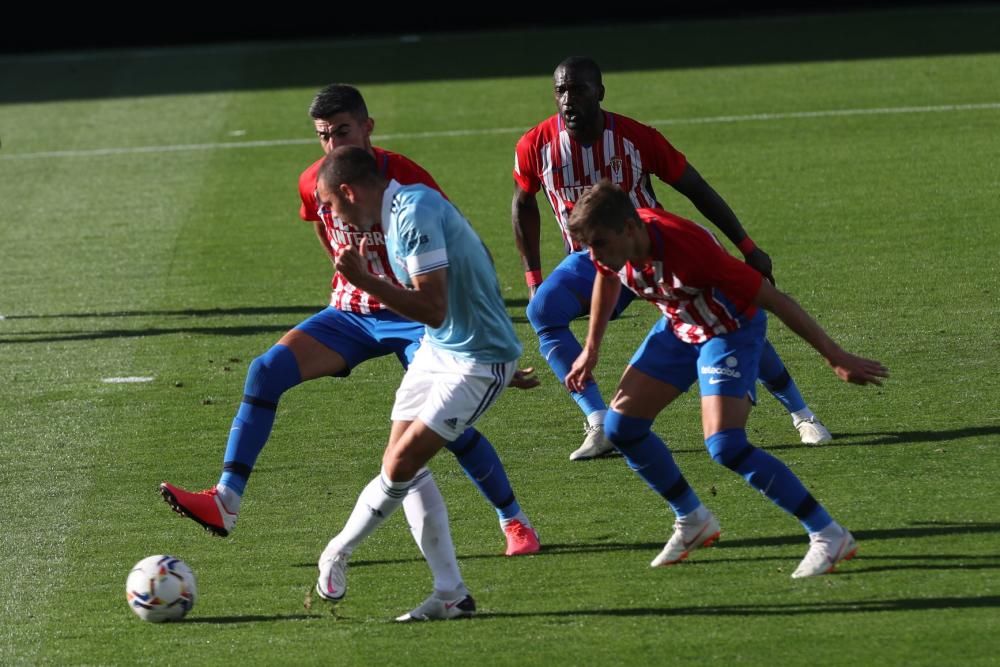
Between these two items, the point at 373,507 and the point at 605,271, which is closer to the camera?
the point at 373,507

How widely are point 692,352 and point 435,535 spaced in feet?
3.97

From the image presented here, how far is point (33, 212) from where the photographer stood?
15.3 meters

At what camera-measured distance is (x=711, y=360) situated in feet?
20.0

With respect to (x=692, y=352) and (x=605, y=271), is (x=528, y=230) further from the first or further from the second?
(x=692, y=352)

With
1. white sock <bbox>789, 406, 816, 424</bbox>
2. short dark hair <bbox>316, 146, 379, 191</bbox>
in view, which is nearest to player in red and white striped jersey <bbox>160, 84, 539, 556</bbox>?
short dark hair <bbox>316, 146, 379, 191</bbox>

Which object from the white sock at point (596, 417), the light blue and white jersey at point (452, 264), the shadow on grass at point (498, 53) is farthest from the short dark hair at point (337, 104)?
the shadow on grass at point (498, 53)

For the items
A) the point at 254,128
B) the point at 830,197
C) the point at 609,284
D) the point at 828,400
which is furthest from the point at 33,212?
the point at 609,284

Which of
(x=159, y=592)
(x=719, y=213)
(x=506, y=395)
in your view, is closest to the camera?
(x=159, y=592)

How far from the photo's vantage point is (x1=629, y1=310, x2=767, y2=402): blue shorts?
6.06m

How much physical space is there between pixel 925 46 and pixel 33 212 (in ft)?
37.2

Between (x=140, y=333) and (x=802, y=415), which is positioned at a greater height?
(x=802, y=415)

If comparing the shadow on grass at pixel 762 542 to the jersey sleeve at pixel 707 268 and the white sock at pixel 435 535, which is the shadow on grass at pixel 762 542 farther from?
the jersey sleeve at pixel 707 268

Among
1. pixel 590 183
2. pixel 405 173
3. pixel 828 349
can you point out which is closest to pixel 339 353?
pixel 405 173

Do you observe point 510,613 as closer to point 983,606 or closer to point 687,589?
point 687,589
